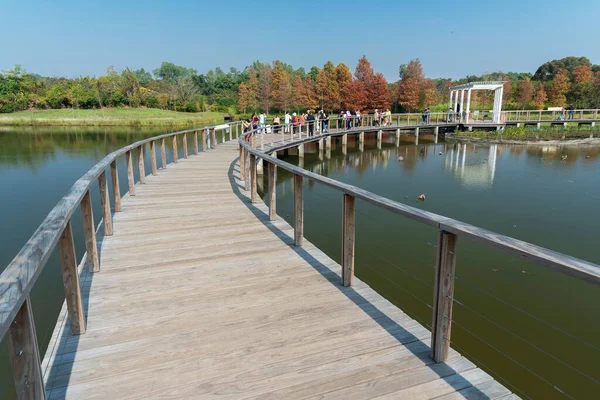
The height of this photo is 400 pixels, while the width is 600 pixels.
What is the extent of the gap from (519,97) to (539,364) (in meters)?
58.5

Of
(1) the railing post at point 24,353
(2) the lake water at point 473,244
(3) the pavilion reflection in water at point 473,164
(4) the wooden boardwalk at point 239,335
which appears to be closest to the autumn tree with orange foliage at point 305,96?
(3) the pavilion reflection in water at point 473,164

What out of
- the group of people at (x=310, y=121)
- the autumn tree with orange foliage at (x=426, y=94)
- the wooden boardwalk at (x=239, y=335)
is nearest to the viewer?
the wooden boardwalk at (x=239, y=335)

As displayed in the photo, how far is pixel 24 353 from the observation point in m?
1.59

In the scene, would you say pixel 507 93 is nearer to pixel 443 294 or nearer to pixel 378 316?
pixel 378 316

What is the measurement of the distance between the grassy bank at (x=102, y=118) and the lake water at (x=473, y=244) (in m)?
24.7

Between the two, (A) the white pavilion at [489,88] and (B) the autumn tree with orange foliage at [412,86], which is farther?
(B) the autumn tree with orange foliage at [412,86]

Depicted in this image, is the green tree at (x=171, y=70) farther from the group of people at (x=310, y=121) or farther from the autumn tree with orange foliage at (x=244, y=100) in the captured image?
the group of people at (x=310, y=121)

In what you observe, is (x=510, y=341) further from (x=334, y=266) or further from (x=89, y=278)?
(x=89, y=278)

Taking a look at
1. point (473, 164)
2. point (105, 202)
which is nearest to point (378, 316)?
point (105, 202)

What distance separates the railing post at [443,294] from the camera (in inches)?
91.5

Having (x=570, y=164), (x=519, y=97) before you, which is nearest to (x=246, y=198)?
(x=570, y=164)

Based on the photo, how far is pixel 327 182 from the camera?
3723mm

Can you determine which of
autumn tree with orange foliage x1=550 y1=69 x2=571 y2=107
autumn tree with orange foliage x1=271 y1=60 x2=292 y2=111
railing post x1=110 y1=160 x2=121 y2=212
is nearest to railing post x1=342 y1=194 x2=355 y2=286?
railing post x1=110 y1=160 x2=121 y2=212

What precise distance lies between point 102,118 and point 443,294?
5239 centimetres
